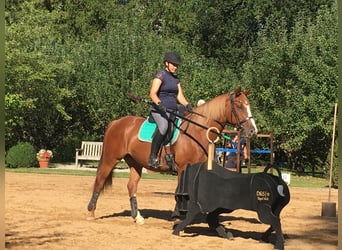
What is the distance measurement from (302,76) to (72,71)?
12.4m

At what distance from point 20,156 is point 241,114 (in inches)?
682

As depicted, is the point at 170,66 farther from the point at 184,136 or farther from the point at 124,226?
the point at 124,226

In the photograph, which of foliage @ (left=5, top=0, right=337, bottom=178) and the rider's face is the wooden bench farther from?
the rider's face

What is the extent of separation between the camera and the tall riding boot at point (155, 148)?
27.6 feet

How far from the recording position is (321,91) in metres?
24.9

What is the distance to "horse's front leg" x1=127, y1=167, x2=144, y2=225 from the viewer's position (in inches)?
347

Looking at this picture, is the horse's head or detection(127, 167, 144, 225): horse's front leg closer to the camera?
the horse's head

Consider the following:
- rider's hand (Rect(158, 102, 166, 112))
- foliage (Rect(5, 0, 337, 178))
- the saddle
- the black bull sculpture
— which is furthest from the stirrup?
foliage (Rect(5, 0, 337, 178))

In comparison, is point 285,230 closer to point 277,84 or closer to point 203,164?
point 203,164

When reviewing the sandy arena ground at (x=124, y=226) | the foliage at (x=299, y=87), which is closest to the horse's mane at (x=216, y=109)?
the sandy arena ground at (x=124, y=226)

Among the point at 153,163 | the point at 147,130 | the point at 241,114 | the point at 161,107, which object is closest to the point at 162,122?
the point at 161,107

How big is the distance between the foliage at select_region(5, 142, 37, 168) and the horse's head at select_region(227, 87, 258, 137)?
55.9ft

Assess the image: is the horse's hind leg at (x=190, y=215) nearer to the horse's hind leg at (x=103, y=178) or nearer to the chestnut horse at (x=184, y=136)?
the chestnut horse at (x=184, y=136)

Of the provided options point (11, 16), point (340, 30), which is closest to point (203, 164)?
point (340, 30)
